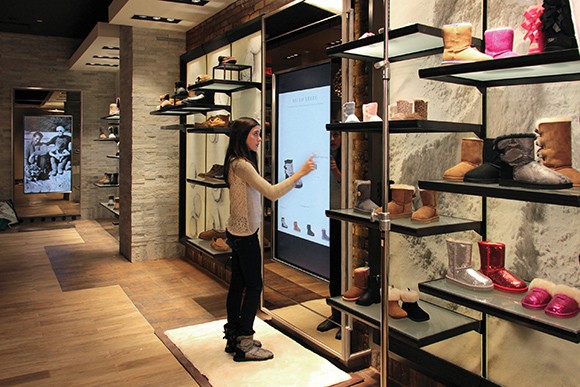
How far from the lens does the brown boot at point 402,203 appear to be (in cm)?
258

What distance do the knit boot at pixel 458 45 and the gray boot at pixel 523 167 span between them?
354 millimetres

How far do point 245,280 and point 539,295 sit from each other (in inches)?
70.5

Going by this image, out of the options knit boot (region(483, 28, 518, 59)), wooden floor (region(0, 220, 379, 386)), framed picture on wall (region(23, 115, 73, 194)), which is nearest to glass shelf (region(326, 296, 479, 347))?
wooden floor (region(0, 220, 379, 386))

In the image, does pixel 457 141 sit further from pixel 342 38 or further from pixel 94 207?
pixel 94 207

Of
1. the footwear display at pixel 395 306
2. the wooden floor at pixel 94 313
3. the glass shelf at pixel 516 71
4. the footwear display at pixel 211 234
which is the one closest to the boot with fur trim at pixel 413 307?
the footwear display at pixel 395 306

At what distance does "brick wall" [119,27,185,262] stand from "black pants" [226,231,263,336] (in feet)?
10.4

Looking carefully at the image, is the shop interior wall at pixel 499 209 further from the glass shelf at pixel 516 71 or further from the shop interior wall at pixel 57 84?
the shop interior wall at pixel 57 84

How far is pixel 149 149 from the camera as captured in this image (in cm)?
621

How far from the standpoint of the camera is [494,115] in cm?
235

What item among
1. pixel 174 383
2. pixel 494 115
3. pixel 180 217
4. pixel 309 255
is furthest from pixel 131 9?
pixel 494 115

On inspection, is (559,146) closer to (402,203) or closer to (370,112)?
(402,203)

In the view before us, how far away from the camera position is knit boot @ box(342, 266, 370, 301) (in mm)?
2879

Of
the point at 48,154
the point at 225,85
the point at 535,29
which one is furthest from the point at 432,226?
the point at 48,154

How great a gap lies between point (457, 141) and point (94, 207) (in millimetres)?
8845
